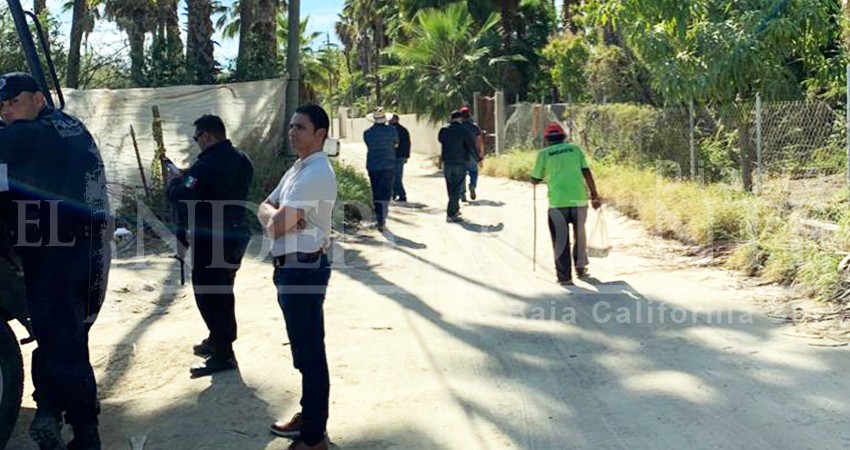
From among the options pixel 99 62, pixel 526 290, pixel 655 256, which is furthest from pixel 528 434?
pixel 99 62

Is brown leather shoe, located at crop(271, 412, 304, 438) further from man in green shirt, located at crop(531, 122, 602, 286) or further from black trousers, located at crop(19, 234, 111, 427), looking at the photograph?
man in green shirt, located at crop(531, 122, 602, 286)


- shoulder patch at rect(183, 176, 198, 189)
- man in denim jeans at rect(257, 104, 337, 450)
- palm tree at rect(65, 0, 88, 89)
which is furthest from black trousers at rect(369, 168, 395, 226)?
man in denim jeans at rect(257, 104, 337, 450)

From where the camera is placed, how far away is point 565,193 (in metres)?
8.70

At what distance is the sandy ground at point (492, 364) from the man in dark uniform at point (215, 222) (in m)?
0.33

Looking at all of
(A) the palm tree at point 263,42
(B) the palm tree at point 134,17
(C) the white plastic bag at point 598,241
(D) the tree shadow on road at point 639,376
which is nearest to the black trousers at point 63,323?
(D) the tree shadow on road at point 639,376

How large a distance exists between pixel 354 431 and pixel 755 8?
9.42 meters

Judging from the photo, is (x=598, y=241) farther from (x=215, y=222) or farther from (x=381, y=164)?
(x=215, y=222)

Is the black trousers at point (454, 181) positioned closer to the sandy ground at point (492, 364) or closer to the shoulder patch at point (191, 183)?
the sandy ground at point (492, 364)

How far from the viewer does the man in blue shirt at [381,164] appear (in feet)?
40.2

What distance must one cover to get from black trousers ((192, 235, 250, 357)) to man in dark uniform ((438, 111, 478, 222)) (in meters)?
7.64

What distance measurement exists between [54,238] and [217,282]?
160cm

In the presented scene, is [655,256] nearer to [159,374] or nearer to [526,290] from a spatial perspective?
[526,290]

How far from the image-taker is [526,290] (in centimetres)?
848

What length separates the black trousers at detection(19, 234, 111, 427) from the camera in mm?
4320
